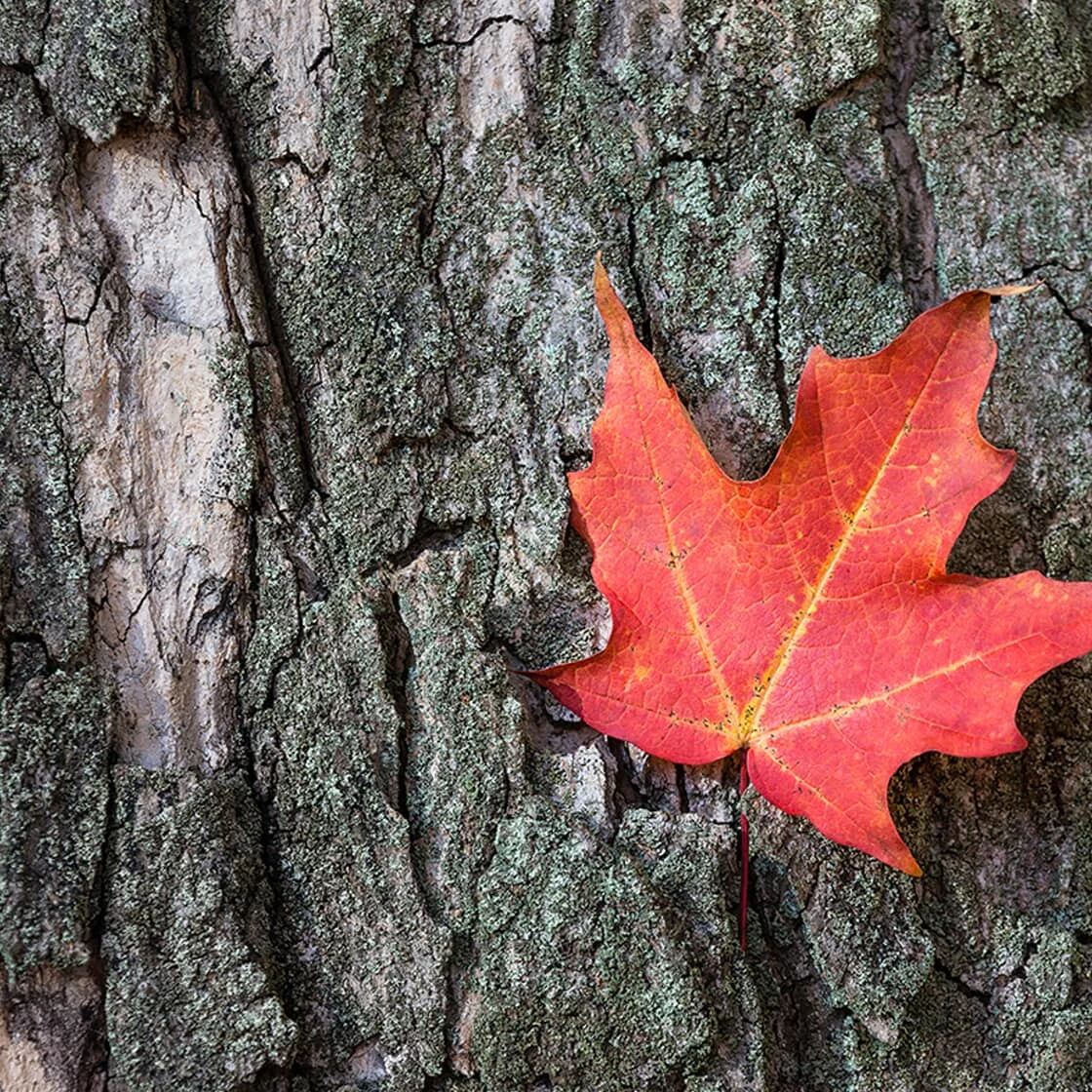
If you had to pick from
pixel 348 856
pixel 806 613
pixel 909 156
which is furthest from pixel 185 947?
pixel 909 156

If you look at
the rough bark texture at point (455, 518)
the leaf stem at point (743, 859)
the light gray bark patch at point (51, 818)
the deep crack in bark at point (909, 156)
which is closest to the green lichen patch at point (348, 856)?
the rough bark texture at point (455, 518)

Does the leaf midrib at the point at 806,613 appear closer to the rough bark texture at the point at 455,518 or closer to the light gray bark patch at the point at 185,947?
the rough bark texture at the point at 455,518

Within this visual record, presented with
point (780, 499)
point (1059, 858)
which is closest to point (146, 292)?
point (780, 499)

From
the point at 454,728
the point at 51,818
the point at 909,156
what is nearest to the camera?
the point at 51,818

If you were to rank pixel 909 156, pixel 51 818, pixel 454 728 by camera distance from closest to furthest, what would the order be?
pixel 51 818 < pixel 454 728 < pixel 909 156

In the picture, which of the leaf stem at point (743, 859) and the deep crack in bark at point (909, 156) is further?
the deep crack in bark at point (909, 156)

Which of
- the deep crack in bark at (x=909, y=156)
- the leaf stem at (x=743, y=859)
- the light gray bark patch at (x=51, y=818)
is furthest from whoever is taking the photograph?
the deep crack in bark at (x=909, y=156)

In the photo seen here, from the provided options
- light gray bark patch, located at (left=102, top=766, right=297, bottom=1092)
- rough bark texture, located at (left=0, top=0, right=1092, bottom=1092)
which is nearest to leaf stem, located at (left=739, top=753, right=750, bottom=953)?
rough bark texture, located at (left=0, top=0, right=1092, bottom=1092)

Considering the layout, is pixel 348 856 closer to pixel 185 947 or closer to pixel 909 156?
pixel 185 947
